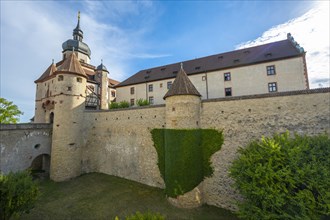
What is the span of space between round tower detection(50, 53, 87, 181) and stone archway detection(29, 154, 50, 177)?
2.14m

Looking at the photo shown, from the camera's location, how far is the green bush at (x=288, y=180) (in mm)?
7320

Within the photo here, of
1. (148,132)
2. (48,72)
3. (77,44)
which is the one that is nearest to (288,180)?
(148,132)

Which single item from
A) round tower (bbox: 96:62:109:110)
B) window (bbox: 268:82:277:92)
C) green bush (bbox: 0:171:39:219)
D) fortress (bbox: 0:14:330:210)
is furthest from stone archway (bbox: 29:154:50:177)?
window (bbox: 268:82:277:92)

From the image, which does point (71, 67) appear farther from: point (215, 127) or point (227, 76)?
point (227, 76)

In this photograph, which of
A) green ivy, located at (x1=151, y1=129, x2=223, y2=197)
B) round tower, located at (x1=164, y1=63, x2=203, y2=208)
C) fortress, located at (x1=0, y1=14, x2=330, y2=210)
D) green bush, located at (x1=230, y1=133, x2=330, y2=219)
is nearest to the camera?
green bush, located at (x1=230, y1=133, x2=330, y2=219)

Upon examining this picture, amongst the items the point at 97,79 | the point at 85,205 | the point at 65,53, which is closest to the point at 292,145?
the point at 85,205

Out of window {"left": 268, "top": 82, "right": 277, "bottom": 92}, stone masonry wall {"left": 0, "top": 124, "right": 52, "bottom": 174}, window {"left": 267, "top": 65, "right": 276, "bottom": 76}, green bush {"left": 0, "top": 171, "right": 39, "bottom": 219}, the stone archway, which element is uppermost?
window {"left": 267, "top": 65, "right": 276, "bottom": 76}

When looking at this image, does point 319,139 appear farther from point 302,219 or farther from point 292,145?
point 302,219

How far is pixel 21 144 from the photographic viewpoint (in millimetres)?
16188

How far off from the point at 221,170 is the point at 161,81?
16325 mm

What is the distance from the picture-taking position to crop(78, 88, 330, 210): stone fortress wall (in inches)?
413

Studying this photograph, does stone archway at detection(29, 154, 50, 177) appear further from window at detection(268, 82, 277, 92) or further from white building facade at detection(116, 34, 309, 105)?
window at detection(268, 82, 277, 92)

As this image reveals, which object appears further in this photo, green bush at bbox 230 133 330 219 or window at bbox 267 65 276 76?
window at bbox 267 65 276 76

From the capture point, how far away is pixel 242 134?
12031 mm
